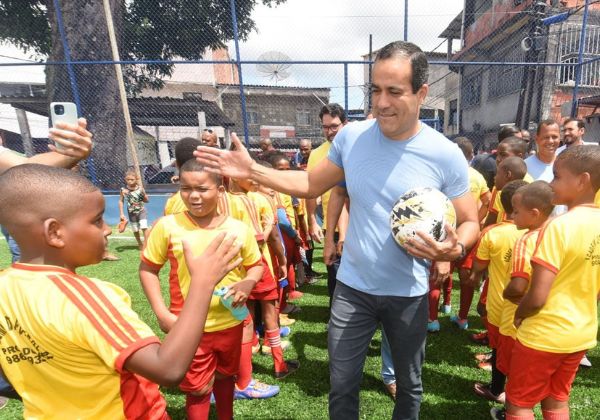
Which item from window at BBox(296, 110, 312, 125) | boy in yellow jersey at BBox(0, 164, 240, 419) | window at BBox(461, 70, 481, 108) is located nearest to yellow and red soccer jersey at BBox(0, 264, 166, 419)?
boy in yellow jersey at BBox(0, 164, 240, 419)

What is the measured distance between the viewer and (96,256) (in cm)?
133

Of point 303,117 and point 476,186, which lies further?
point 303,117

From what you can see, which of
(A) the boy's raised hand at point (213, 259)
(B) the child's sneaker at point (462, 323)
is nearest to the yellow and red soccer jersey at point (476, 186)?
(B) the child's sneaker at point (462, 323)

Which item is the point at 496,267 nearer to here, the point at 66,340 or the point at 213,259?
the point at 213,259

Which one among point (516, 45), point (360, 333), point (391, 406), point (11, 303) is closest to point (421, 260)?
point (360, 333)

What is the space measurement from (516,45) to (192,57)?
13905 mm

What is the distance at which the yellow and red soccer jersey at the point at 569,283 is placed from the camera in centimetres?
194

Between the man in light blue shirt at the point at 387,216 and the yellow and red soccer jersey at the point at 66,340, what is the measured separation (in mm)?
1139

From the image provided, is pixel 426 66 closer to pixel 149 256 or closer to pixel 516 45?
pixel 149 256

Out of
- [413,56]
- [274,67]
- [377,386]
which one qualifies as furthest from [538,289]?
[274,67]

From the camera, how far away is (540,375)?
2062 millimetres

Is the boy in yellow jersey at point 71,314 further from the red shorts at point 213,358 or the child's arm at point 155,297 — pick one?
the red shorts at point 213,358

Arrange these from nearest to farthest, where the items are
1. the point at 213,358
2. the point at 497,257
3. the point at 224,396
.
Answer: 1. the point at 213,358
2. the point at 224,396
3. the point at 497,257

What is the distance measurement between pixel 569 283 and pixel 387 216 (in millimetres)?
1047
